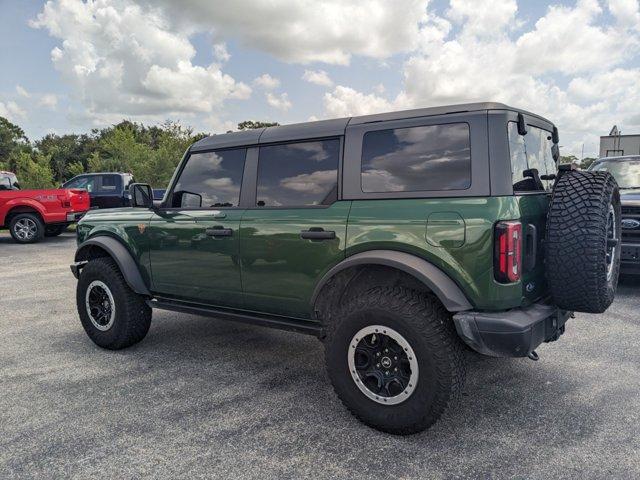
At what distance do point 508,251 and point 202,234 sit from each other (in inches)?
90.3

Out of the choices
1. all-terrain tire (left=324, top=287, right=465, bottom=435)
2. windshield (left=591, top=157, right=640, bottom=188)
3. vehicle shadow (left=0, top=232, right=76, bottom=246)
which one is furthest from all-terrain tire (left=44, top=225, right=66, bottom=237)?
windshield (left=591, top=157, right=640, bottom=188)

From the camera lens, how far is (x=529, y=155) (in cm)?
310

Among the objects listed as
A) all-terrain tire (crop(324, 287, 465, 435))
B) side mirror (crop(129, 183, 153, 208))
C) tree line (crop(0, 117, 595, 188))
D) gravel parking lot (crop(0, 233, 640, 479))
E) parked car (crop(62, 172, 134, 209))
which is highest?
tree line (crop(0, 117, 595, 188))

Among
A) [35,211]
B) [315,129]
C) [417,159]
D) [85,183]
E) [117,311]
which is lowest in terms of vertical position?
[117,311]

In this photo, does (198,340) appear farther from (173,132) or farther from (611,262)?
(173,132)

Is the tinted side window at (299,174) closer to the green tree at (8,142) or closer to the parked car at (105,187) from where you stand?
the parked car at (105,187)

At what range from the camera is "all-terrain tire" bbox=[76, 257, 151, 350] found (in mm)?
4262

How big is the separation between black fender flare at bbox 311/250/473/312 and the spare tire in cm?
59

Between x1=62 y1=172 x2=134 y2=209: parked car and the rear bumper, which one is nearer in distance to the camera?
the rear bumper

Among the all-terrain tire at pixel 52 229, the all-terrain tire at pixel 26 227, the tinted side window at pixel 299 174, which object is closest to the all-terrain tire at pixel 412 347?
the tinted side window at pixel 299 174

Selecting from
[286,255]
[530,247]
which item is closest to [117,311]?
[286,255]

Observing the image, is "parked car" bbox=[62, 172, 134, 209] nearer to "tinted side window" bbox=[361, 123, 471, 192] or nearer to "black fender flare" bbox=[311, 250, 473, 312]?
"tinted side window" bbox=[361, 123, 471, 192]

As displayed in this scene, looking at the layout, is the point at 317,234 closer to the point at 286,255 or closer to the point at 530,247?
the point at 286,255

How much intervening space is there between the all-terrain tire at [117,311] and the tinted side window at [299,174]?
1.64 metres
